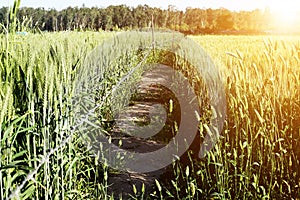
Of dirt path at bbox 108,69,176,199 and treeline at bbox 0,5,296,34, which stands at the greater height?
treeline at bbox 0,5,296,34

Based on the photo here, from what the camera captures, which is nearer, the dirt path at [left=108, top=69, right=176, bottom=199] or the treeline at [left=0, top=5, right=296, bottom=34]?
the dirt path at [left=108, top=69, right=176, bottom=199]

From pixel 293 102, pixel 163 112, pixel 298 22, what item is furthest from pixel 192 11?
pixel 293 102

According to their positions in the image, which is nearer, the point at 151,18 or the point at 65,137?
the point at 65,137

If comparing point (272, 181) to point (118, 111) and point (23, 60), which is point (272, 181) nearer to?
point (23, 60)

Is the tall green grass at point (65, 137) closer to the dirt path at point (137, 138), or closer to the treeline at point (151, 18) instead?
the dirt path at point (137, 138)

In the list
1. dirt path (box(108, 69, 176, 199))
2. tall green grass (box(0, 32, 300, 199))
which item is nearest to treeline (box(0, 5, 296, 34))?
dirt path (box(108, 69, 176, 199))

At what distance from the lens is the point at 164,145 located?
4.39 m

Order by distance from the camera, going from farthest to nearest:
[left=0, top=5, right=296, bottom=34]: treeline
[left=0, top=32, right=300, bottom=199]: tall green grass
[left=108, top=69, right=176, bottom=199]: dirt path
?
[left=0, top=5, right=296, bottom=34]: treeline, [left=108, top=69, right=176, bottom=199]: dirt path, [left=0, top=32, right=300, bottom=199]: tall green grass

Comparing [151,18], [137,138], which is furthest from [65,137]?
[151,18]

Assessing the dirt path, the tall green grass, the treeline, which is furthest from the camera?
the treeline

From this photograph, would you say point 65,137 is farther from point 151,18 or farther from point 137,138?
point 151,18

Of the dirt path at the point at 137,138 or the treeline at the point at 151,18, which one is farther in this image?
the treeline at the point at 151,18

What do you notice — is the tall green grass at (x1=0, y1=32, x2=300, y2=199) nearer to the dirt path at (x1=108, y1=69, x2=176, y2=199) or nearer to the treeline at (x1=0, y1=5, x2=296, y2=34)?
the dirt path at (x1=108, y1=69, x2=176, y2=199)

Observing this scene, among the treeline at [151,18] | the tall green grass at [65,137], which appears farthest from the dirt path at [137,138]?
the treeline at [151,18]
